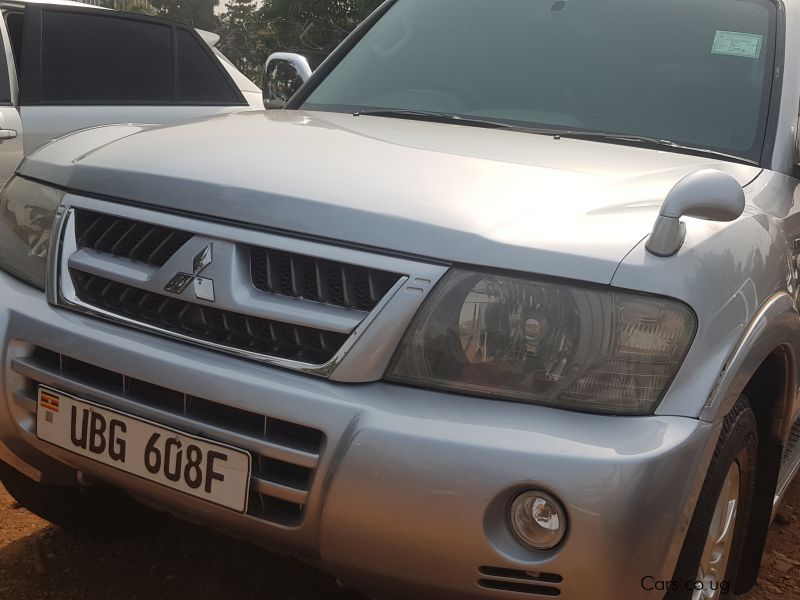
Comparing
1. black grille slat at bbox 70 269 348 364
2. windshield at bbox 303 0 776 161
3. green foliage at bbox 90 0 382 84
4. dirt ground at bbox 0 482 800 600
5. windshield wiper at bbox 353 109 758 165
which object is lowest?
green foliage at bbox 90 0 382 84

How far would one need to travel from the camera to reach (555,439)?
1.64 meters

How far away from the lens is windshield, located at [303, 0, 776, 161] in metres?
2.70

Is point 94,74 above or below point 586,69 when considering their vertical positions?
below

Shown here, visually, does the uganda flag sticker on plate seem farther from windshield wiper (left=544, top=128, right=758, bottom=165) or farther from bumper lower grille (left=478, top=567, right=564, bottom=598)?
windshield wiper (left=544, top=128, right=758, bottom=165)

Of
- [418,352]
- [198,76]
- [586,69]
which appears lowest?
[198,76]

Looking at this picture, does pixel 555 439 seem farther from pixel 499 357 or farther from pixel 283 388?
pixel 283 388

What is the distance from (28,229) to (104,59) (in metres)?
3.77

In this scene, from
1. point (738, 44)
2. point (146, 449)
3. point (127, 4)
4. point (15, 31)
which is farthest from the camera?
point (127, 4)

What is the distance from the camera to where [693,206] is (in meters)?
1.81

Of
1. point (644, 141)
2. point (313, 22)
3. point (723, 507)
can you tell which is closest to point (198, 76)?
point (644, 141)

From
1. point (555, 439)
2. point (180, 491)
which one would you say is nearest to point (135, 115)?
point (180, 491)

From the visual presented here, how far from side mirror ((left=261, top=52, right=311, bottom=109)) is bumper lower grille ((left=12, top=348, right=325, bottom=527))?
73.8 inches

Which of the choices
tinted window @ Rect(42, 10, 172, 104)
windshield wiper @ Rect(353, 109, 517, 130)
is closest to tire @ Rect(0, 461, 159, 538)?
windshield wiper @ Rect(353, 109, 517, 130)

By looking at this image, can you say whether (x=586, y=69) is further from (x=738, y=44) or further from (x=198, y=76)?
(x=198, y=76)
